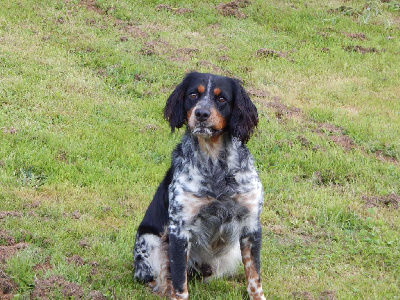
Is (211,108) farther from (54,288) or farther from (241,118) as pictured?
(54,288)

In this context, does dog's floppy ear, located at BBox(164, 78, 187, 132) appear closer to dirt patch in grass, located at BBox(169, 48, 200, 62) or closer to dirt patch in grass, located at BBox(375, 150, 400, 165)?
dirt patch in grass, located at BBox(375, 150, 400, 165)

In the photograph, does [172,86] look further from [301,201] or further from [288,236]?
[288,236]

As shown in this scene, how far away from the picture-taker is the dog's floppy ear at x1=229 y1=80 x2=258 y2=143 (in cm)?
467

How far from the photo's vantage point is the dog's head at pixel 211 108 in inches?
178

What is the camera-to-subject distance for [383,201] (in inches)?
Answer: 284

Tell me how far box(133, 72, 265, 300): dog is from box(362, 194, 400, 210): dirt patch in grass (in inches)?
110

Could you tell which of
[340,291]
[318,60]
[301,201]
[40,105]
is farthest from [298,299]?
[318,60]

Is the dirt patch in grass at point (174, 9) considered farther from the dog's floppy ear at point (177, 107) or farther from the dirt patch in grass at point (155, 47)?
the dog's floppy ear at point (177, 107)

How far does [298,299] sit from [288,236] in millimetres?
1318

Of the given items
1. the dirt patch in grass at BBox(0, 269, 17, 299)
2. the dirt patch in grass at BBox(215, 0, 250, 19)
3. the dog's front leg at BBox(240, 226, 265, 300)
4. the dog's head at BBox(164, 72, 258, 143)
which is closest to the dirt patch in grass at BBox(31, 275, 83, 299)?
the dirt patch in grass at BBox(0, 269, 17, 299)

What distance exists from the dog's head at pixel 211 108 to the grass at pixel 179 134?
1423 mm

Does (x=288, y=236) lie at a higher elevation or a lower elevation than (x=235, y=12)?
lower

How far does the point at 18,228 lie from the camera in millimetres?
5910

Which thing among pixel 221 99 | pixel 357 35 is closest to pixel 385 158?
pixel 221 99
